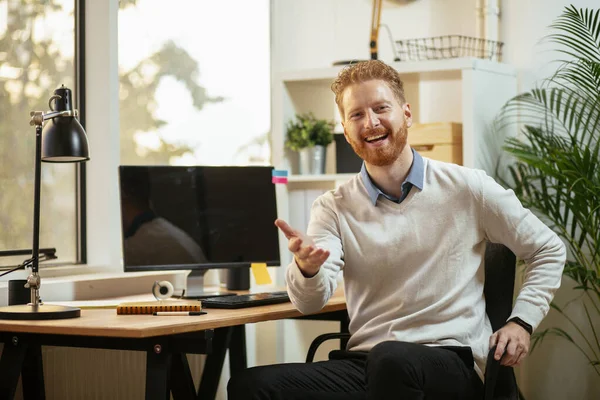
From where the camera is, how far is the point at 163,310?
2520 millimetres

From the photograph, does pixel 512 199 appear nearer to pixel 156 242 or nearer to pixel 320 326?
pixel 156 242

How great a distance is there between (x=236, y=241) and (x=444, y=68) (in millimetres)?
1222

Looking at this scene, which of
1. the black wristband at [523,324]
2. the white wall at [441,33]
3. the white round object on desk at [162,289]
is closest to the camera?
the black wristband at [523,324]

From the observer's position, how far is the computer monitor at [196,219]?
2.95 meters

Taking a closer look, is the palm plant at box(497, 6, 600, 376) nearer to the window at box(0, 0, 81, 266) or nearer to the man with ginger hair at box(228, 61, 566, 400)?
the man with ginger hair at box(228, 61, 566, 400)

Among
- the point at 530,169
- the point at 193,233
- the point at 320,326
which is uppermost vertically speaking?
the point at 530,169

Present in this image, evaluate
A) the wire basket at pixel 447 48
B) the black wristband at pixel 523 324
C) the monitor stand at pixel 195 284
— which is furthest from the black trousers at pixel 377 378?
the wire basket at pixel 447 48

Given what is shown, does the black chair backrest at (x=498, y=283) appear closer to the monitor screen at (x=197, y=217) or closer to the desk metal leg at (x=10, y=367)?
the monitor screen at (x=197, y=217)

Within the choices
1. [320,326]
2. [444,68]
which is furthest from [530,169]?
[320,326]

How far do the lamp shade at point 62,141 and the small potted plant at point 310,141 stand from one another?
1463mm

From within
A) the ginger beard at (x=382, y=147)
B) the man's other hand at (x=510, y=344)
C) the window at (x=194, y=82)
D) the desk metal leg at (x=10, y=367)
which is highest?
the window at (x=194, y=82)

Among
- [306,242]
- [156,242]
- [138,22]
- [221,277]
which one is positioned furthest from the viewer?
[138,22]

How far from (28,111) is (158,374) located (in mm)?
1478

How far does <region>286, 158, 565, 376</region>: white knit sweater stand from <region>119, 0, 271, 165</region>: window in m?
1.51
